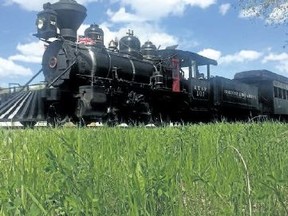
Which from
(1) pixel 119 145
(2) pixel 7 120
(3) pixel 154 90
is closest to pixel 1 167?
(1) pixel 119 145

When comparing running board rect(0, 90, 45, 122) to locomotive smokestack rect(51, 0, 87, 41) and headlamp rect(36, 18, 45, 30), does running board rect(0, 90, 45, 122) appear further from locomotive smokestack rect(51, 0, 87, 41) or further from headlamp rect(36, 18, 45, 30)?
locomotive smokestack rect(51, 0, 87, 41)

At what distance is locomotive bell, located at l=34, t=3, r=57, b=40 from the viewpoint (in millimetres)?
13180

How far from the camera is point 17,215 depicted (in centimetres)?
142

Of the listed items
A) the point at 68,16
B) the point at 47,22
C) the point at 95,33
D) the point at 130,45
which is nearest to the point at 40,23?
the point at 47,22

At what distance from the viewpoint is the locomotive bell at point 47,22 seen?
519 inches

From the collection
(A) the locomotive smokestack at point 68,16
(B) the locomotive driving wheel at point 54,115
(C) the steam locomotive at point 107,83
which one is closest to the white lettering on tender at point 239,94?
(C) the steam locomotive at point 107,83

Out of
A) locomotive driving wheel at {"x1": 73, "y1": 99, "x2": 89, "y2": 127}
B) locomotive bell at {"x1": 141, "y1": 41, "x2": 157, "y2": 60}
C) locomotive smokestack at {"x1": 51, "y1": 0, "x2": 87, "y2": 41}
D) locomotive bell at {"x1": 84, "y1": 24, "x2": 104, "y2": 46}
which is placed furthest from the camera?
locomotive bell at {"x1": 141, "y1": 41, "x2": 157, "y2": 60}

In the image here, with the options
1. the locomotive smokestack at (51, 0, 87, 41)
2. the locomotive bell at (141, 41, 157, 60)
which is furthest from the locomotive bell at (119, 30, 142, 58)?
the locomotive smokestack at (51, 0, 87, 41)

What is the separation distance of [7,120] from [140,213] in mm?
10656

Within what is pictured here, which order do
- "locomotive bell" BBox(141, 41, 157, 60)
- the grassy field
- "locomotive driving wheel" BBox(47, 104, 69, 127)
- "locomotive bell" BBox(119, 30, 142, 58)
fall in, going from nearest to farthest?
the grassy field < "locomotive driving wheel" BBox(47, 104, 69, 127) < "locomotive bell" BBox(119, 30, 142, 58) < "locomotive bell" BBox(141, 41, 157, 60)

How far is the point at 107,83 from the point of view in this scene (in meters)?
13.3

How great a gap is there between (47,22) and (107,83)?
9.34 feet

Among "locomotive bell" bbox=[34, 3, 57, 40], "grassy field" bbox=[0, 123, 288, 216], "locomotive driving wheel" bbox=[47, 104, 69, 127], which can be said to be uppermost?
"locomotive bell" bbox=[34, 3, 57, 40]

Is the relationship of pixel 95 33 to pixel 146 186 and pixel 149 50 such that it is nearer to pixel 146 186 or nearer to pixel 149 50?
pixel 149 50
